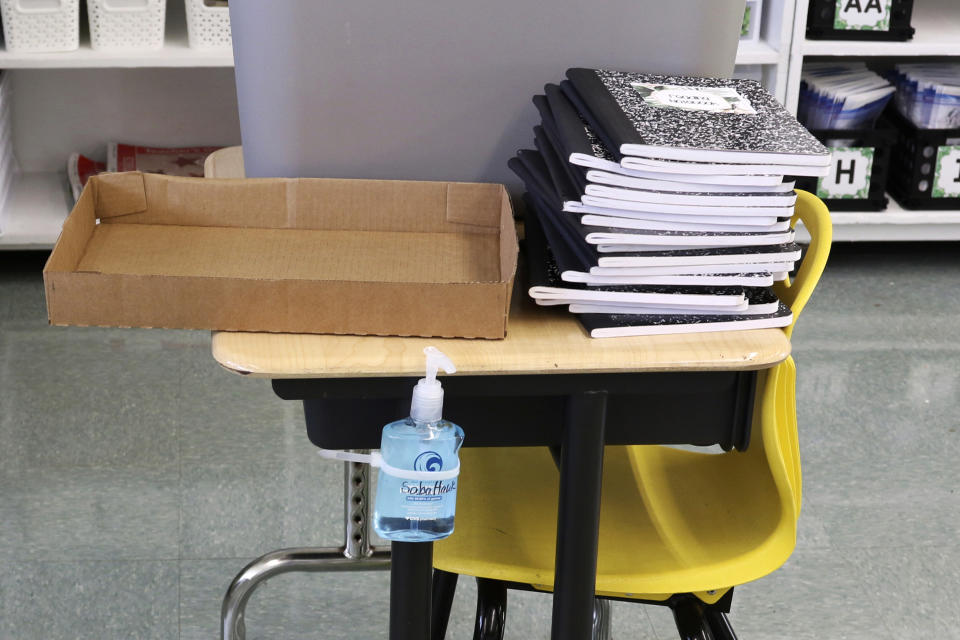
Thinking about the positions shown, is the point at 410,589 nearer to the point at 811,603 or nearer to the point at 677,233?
the point at 677,233

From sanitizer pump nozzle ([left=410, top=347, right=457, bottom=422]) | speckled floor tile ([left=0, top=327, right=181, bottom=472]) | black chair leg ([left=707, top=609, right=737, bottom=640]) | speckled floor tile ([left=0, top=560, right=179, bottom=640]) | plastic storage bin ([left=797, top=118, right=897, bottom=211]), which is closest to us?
sanitizer pump nozzle ([left=410, top=347, right=457, bottom=422])

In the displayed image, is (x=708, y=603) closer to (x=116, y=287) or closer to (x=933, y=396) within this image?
(x=116, y=287)

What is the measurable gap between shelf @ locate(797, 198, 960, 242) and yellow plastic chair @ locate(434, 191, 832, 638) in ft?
5.67

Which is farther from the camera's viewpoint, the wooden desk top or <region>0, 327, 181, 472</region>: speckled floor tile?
<region>0, 327, 181, 472</region>: speckled floor tile

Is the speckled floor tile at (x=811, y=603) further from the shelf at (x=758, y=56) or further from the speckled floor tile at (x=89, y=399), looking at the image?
the shelf at (x=758, y=56)

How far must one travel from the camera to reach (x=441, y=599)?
1197mm

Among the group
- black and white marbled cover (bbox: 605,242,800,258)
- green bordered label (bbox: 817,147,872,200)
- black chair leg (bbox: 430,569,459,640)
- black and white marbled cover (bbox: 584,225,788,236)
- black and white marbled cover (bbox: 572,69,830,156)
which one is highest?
black and white marbled cover (bbox: 572,69,830,156)

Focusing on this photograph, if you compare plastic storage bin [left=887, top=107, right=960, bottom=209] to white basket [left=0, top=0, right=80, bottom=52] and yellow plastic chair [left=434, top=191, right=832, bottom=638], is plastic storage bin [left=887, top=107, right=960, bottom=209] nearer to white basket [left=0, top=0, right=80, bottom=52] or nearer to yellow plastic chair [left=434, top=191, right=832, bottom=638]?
yellow plastic chair [left=434, top=191, right=832, bottom=638]

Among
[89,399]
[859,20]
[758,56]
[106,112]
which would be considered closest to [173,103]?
[106,112]

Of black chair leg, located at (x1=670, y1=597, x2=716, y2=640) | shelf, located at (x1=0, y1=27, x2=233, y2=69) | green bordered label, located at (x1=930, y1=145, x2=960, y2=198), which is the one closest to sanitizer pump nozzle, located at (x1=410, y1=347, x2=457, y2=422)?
black chair leg, located at (x1=670, y1=597, x2=716, y2=640)

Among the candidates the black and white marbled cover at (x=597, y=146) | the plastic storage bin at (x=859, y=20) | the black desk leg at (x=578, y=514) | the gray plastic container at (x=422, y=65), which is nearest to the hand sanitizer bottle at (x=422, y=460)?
the black desk leg at (x=578, y=514)

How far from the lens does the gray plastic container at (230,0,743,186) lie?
1.04 meters

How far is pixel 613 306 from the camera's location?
0.90 m

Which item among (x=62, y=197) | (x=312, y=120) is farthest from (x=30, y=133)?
(x=312, y=120)
